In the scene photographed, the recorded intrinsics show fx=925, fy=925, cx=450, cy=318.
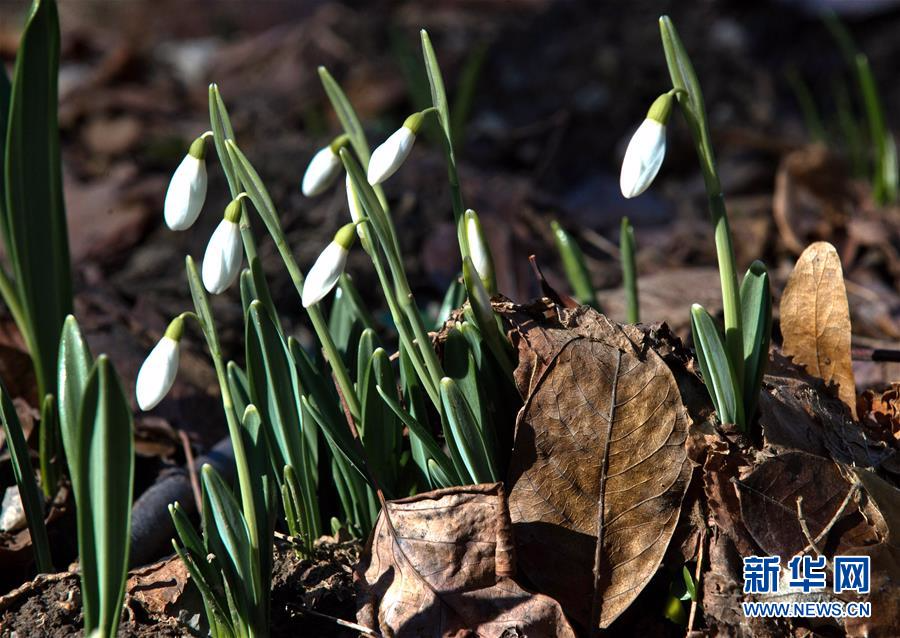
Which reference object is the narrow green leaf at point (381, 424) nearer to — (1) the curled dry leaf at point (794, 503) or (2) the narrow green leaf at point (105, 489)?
(2) the narrow green leaf at point (105, 489)

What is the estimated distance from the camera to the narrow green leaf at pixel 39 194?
1.67 metres

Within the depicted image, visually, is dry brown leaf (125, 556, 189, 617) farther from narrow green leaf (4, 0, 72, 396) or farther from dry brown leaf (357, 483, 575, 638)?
narrow green leaf (4, 0, 72, 396)

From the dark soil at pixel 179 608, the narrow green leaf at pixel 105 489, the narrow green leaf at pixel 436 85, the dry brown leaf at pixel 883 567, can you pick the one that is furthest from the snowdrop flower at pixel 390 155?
the dry brown leaf at pixel 883 567

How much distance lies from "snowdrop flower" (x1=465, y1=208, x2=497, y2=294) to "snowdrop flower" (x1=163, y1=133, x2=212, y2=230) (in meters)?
0.39

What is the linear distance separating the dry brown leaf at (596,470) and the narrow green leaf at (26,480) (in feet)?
2.46

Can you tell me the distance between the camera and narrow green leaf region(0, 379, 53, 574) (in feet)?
4.58

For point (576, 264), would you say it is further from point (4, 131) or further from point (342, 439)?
point (4, 131)

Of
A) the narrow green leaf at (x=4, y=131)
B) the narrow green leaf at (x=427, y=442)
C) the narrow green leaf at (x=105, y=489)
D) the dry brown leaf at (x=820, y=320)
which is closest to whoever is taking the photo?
the narrow green leaf at (x=105, y=489)

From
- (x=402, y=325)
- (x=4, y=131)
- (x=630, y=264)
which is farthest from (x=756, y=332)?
(x=4, y=131)

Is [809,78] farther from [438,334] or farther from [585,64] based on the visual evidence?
[438,334]

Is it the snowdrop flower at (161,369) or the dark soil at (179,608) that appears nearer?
the snowdrop flower at (161,369)

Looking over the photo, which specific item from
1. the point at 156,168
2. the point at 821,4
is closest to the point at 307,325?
the point at 156,168

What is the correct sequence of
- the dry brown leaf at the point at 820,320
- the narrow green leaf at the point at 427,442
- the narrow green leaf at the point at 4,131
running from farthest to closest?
the narrow green leaf at the point at 4,131, the dry brown leaf at the point at 820,320, the narrow green leaf at the point at 427,442

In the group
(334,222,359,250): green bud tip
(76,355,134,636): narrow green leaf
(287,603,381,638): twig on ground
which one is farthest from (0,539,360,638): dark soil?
(334,222,359,250): green bud tip
